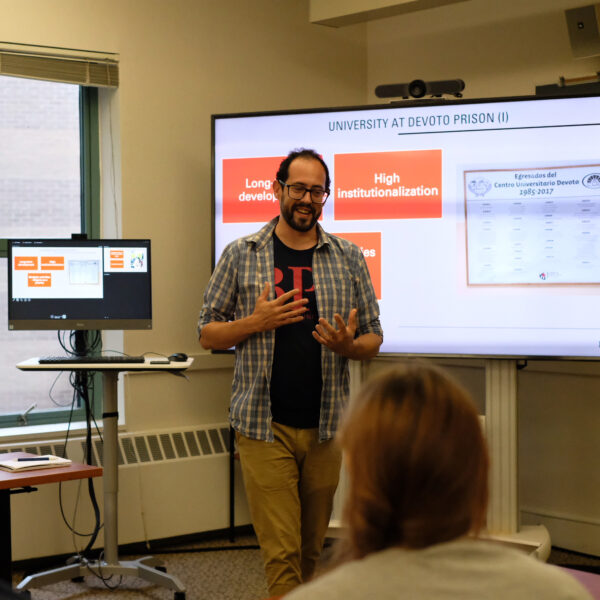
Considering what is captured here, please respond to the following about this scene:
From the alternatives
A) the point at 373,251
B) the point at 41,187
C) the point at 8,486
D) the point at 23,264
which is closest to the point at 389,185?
the point at 373,251

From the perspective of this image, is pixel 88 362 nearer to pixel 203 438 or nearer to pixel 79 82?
pixel 203 438

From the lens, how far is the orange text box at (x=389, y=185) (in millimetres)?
3521

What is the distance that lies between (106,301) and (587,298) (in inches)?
78.3

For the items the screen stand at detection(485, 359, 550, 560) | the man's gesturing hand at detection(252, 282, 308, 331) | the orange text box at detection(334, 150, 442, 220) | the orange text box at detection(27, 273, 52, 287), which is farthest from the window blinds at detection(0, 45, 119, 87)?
the screen stand at detection(485, 359, 550, 560)

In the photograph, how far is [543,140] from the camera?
339 cm

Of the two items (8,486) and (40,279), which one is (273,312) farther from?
(40,279)

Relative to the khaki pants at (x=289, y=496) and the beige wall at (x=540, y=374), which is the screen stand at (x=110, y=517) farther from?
the beige wall at (x=540, y=374)

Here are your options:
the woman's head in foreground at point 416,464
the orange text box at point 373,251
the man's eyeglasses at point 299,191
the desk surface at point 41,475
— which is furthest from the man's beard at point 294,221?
the woman's head in foreground at point 416,464

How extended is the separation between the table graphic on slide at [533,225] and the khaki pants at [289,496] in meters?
1.31

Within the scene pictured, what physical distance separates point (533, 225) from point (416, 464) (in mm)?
2743

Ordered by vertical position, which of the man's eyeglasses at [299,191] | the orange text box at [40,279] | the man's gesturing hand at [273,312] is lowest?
the man's gesturing hand at [273,312]

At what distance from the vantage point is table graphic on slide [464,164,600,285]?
3338 millimetres

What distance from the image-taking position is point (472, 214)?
3463 millimetres

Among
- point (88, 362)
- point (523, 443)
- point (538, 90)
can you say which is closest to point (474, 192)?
point (538, 90)
